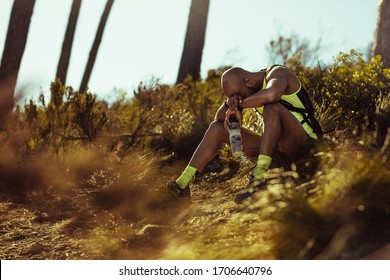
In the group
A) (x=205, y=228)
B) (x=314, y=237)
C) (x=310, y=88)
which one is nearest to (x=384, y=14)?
(x=310, y=88)

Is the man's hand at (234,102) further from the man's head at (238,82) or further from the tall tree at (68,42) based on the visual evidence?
the tall tree at (68,42)

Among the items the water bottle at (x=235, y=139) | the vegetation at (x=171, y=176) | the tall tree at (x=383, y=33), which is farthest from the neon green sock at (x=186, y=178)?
the tall tree at (x=383, y=33)

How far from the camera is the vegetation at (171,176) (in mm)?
3322

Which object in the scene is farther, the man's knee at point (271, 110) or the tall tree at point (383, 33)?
the tall tree at point (383, 33)

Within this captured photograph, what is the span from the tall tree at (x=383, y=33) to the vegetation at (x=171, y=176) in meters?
0.94

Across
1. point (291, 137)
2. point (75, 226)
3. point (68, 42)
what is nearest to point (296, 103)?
point (291, 137)

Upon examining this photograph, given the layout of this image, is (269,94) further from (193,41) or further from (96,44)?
(96,44)

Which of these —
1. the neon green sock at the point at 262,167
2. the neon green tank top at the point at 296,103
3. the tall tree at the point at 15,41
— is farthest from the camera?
the tall tree at the point at 15,41

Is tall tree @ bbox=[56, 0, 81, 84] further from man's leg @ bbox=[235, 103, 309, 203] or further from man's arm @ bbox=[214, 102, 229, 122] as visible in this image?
man's leg @ bbox=[235, 103, 309, 203]

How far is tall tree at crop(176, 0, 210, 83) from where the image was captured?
10961mm

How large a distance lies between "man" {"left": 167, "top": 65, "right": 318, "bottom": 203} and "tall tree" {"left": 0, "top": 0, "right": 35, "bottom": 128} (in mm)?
4696

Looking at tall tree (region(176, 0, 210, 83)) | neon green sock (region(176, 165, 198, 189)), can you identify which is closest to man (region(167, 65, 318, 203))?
neon green sock (region(176, 165, 198, 189))

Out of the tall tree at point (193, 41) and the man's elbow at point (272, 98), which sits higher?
the tall tree at point (193, 41)

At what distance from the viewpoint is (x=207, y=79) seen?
34.7 feet
